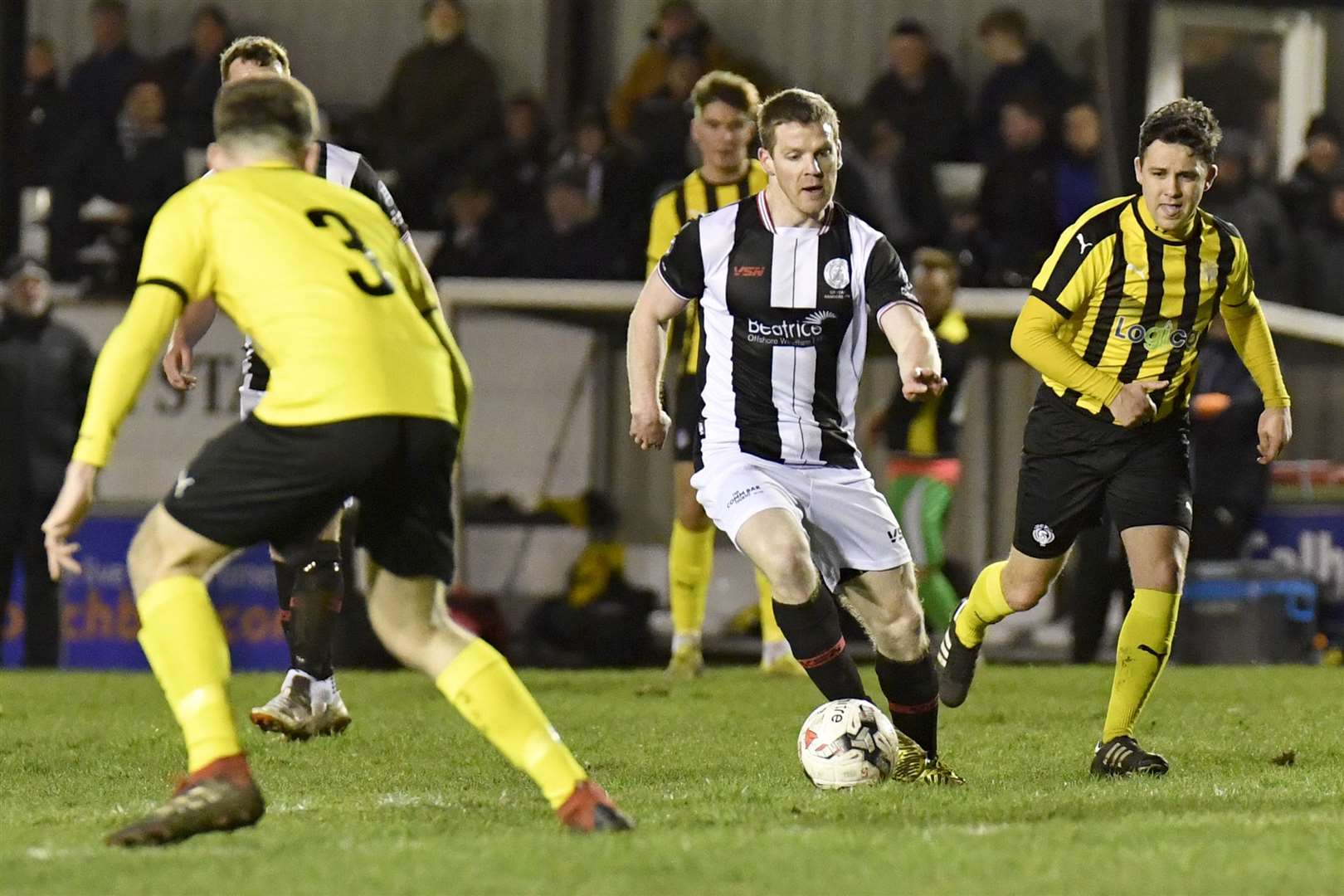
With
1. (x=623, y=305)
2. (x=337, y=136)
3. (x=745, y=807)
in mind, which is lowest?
(x=745, y=807)

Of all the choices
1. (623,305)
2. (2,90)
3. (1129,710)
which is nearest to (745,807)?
(1129,710)

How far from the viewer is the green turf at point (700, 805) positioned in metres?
4.70

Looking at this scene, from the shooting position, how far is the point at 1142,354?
717 centimetres

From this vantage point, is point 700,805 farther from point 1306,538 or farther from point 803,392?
point 1306,538

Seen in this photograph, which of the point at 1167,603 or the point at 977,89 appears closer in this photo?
the point at 1167,603

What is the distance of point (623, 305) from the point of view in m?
13.8

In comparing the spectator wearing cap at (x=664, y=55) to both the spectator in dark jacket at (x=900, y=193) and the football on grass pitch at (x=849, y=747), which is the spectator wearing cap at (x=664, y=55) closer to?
the spectator in dark jacket at (x=900, y=193)

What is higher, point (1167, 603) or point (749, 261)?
point (749, 261)

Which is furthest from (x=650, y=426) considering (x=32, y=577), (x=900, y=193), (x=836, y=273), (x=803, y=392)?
(x=900, y=193)

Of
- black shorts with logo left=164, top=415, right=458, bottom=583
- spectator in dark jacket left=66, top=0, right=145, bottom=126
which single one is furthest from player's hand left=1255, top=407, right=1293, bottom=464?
spectator in dark jacket left=66, top=0, right=145, bottom=126

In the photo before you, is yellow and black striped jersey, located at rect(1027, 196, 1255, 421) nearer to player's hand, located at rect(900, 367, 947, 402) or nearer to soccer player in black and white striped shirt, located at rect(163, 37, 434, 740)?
player's hand, located at rect(900, 367, 947, 402)

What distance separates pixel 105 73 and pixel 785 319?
406 inches

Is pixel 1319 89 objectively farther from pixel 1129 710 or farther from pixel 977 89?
pixel 1129 710

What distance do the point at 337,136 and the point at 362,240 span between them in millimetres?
10304
